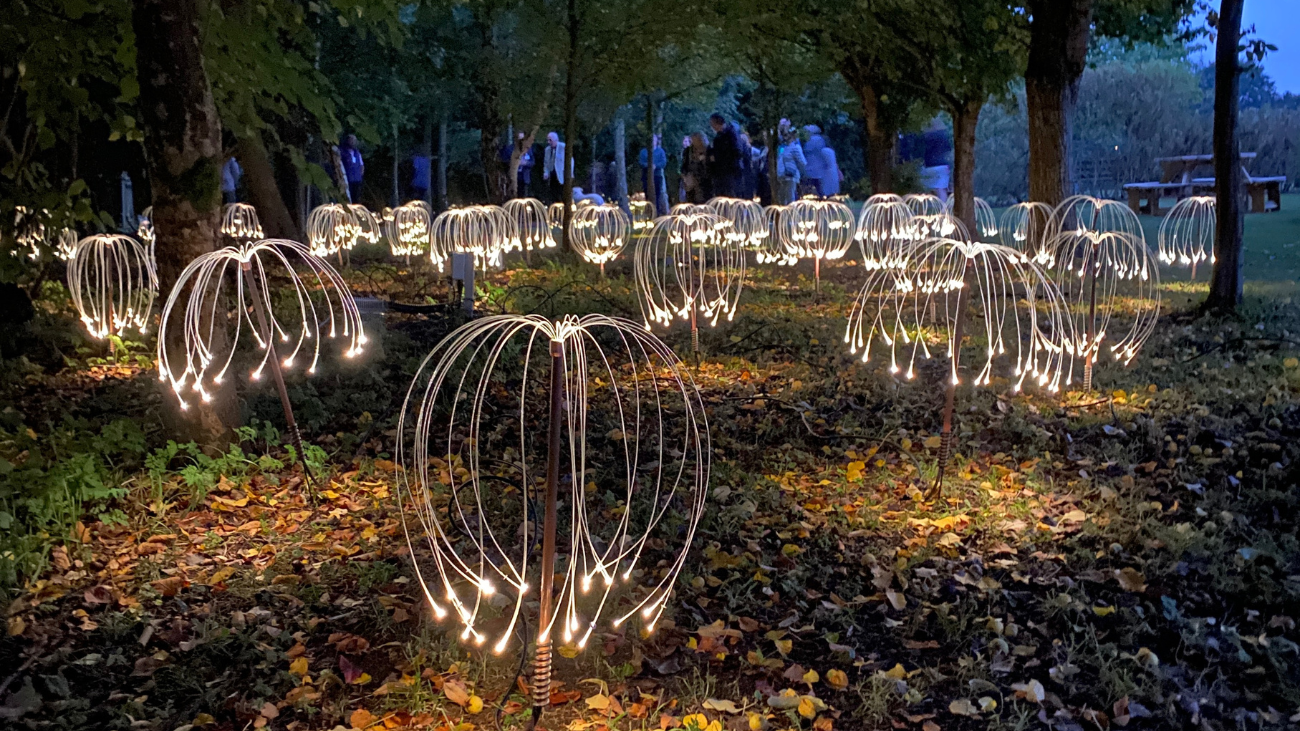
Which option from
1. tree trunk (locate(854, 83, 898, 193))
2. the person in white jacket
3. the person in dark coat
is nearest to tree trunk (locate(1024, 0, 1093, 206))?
tree trunk (locate(854, 83, 898, 193))

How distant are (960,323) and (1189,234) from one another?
937 centimetres

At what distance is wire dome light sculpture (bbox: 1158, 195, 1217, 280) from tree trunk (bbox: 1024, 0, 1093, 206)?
138 cm

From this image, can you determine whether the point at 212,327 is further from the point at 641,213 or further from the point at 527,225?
the point at 641,213

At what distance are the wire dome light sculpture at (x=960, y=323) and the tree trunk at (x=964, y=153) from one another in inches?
84.0

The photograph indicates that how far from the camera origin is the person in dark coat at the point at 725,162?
17375 millimetres

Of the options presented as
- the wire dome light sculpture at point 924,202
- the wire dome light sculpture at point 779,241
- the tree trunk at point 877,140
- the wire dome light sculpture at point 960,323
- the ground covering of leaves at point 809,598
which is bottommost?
the ground covering of leaves at point 809,598

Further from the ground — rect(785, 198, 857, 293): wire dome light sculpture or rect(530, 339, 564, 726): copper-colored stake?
rect(785, 198, 857, 293): wire dome light sculpture

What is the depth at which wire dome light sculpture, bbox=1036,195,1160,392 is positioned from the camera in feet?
20.9

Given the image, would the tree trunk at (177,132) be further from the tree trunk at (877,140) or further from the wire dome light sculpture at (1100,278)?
the tree trunk at (877,140)

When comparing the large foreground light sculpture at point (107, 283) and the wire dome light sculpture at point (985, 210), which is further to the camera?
the wire dome light sculpture at point (985, 210)

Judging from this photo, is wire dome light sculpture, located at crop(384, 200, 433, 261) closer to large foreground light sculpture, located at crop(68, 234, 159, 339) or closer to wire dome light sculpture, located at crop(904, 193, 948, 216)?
large foreground light sculpture, located at crop(68, 234, 159, 339)

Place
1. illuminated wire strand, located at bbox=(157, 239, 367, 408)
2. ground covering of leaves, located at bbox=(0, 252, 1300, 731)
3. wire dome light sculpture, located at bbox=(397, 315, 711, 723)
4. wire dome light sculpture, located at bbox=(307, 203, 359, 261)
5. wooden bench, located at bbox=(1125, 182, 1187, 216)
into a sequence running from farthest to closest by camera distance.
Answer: wooden bench, located at bbox=(1125, 182, 1187, 216), wire dome light sculpture, located at bbox=(307, 203, 359, 261), illuminated wire strand, located at bbox=(157, 239, 367, 408), ground covering of leaves, located at bbox=(0, 252, 1300, 731), wire dome light sculpture, located at bbox=(397, 315, 711, 723)

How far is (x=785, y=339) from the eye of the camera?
872cm

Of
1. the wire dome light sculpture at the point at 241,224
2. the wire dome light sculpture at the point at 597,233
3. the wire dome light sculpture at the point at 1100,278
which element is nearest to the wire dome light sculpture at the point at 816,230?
the wire dome light sculpture at the point at 597,233
